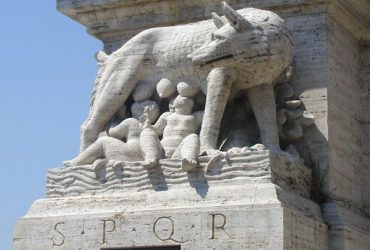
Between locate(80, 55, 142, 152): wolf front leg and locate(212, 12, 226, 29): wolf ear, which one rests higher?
locate(212, 12, 226, 29): wolf ear

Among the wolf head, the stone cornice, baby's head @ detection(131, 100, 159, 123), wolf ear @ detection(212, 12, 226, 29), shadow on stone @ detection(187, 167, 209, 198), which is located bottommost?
shadow on stone @ detection(187, 167, 209, 198)

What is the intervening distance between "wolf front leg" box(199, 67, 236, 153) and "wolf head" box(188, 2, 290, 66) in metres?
0.13

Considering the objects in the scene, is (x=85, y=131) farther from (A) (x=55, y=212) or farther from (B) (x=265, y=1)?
(B) (x=265, y=1)

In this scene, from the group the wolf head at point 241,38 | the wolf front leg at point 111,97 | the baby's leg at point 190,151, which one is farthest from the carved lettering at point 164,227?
the wolf head at point 241,38

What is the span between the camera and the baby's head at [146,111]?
12.1 m

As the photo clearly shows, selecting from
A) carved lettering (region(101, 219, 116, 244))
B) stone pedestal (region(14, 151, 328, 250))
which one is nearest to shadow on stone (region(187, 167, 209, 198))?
stone pedestal (region(14, 151, 328, 250))

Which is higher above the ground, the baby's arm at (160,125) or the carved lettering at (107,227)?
the baby's arm at (160,125)

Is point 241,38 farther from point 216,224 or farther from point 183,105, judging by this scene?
point 216,224

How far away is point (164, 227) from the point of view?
10.9 meters

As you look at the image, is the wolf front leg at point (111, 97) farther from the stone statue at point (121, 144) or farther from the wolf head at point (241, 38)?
the wolf head at point (241, 38)

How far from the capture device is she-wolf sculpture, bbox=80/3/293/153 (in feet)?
37.4

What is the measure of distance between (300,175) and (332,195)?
21.3 inches

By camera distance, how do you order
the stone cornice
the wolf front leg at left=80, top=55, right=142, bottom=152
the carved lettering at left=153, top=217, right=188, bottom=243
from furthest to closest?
the stone cornice < the wolf front leg at left=80, top=55, right=142, bottom=152 < the carved lettering at left=153, top=217, right=188, bottom=243

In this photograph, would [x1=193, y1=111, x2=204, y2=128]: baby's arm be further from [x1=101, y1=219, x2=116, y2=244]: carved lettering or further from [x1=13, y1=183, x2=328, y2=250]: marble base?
[x1=101, y1=219, x2=116, y2=244]: carved lettering
